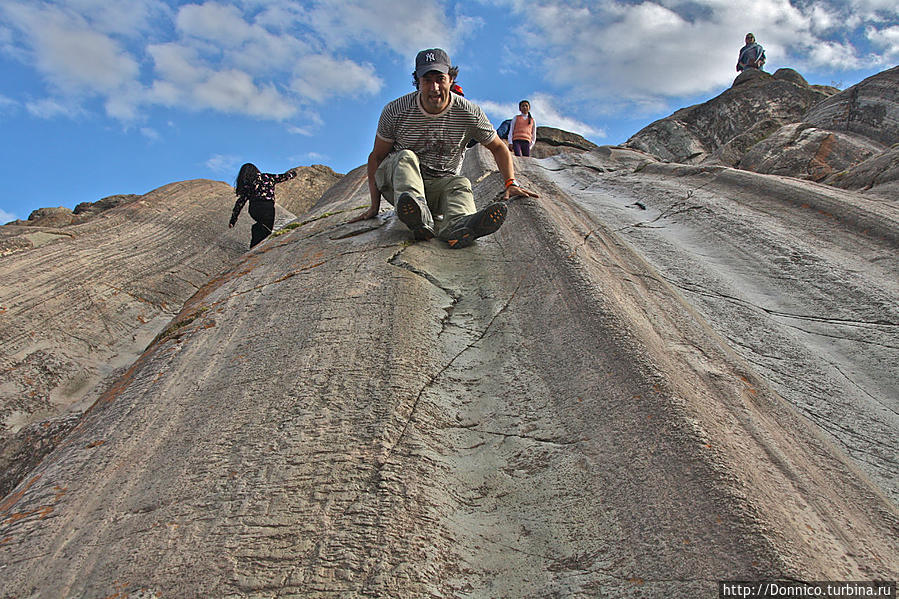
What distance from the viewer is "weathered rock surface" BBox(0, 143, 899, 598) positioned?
4.46 ft

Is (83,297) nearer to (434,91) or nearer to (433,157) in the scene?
(433,157)

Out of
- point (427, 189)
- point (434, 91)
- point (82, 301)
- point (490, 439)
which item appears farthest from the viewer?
point (82, 301)

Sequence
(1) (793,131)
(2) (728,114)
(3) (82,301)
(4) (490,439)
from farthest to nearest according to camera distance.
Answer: (2) (728,114), (1) (793,131), (3) (82,301), (4) (490,439)

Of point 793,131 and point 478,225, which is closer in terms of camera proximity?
point 478,225

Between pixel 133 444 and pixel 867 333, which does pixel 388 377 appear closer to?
pixel 133 444

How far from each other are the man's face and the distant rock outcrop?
3508mm

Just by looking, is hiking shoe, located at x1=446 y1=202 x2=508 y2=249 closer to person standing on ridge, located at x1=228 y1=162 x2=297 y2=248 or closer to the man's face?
the man's face

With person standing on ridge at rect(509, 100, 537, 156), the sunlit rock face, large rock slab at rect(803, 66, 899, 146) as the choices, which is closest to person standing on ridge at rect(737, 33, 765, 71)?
large rock slab at rect(803, 66, 899, 146)

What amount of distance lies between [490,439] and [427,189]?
2287 millimetres

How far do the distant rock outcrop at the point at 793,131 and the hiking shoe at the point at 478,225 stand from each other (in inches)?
130

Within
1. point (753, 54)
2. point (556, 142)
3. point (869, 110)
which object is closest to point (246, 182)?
point (869, 110)

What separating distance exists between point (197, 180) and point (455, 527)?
798 centimetres

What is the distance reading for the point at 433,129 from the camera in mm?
3678

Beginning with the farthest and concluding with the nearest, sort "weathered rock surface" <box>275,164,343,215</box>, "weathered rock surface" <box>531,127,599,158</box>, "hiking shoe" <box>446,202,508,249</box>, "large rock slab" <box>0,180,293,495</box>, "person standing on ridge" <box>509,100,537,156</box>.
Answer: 1. "weathered rock surface" <box>531,127,599,158</box>
2. "person standing on ridge" <box>509,100,537,156</box>
3. "weathered rock surface" <box>275,164,343,215</box>
4. "hiking shoe" <box>446,202,508,249</box>
5. "large rock slab" <box>0,180,293,495</box>
